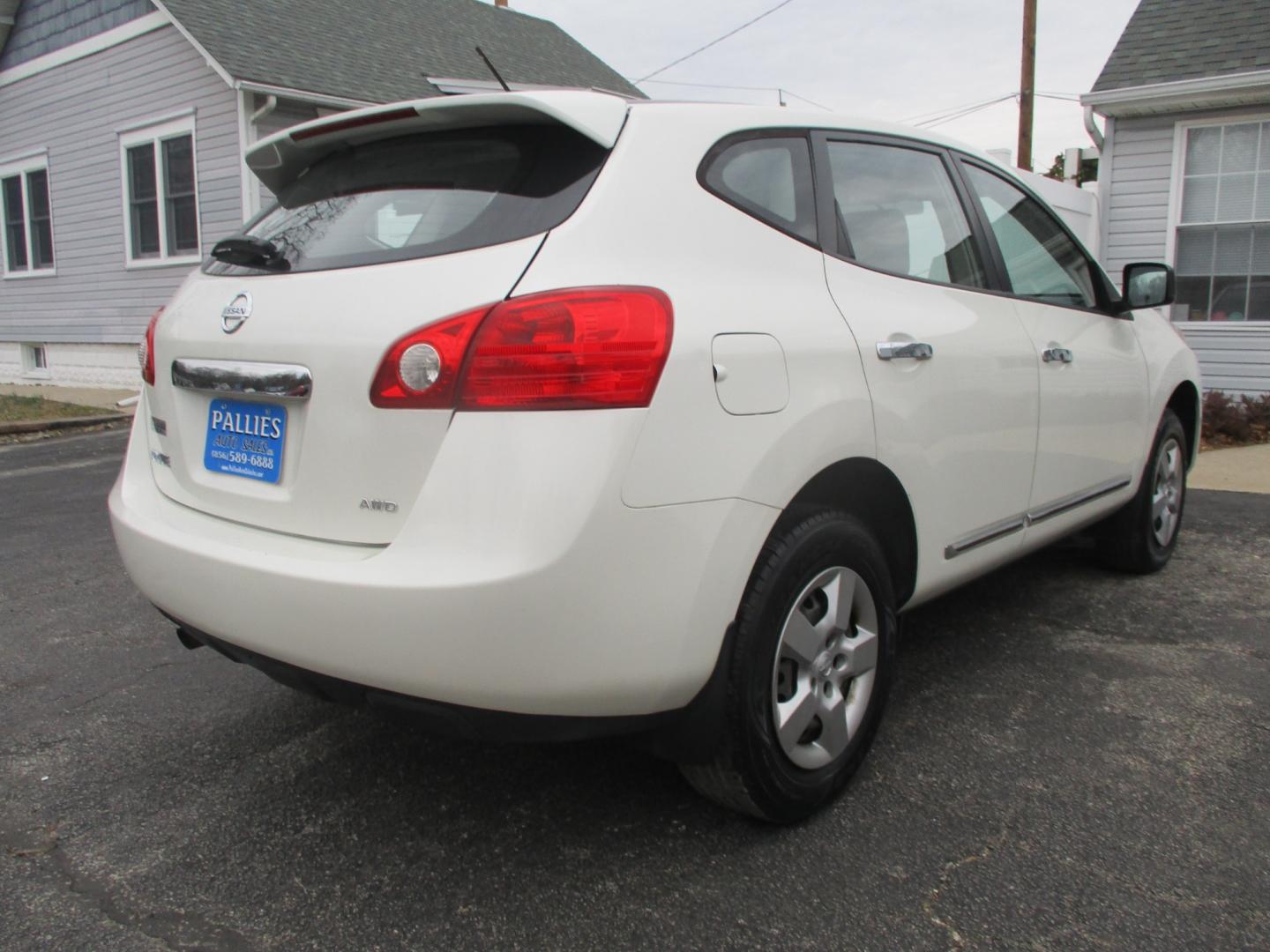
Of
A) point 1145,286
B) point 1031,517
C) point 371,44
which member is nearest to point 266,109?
point 371,44

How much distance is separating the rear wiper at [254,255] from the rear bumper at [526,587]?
27.6 inches

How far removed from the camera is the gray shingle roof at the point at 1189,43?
10148mm

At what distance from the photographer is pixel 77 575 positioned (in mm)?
4770

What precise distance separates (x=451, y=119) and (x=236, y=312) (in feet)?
2.11

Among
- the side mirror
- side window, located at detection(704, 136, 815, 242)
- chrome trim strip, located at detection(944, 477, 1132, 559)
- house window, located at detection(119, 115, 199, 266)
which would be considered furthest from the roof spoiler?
house window, located at detection(119, 115, 199, 266)

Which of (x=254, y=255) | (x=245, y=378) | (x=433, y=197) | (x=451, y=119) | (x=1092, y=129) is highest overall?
(x=1092, y=129)

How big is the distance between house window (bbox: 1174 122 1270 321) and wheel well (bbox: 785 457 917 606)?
9415mm

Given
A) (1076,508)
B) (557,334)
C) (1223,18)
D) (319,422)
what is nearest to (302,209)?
(319,422)

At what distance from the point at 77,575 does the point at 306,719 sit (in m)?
2.26

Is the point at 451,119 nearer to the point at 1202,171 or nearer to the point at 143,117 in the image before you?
the point at 1202,171

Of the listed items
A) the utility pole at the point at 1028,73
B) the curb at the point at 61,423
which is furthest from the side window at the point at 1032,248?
the utility pole at the point at 1028,73

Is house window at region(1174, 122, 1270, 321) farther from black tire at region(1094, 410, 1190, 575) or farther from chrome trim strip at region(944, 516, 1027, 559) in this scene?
chrome trim strip at region(944, 516, 1027, 559)

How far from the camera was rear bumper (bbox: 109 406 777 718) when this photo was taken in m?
1.90

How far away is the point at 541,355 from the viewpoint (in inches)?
77.1
